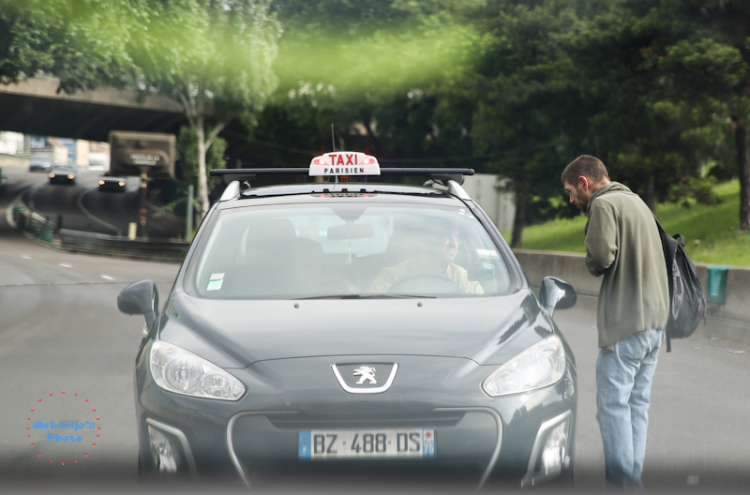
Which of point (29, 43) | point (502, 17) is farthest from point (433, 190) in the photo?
point (502, 17)

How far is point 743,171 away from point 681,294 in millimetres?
17045

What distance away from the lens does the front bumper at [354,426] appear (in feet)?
10.8

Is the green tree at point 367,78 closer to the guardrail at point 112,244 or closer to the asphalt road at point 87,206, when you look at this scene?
the guardrail at point 112,244

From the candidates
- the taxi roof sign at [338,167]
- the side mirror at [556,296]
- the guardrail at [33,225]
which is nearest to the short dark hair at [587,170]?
the side mirror at [556,296]

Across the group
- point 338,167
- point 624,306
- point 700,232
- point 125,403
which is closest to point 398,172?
point 338,167

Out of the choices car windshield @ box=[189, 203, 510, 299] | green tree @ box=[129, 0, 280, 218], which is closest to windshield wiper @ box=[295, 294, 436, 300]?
car windshield @ box=[189, 203, 510, 299]

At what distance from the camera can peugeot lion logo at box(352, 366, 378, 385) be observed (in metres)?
3.37

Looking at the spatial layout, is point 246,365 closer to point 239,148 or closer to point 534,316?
point 534,316

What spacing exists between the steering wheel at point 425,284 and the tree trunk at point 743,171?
17.0 m

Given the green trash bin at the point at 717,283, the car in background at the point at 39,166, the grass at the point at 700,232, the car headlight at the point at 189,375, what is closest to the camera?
the car headlight at the point at 189,375

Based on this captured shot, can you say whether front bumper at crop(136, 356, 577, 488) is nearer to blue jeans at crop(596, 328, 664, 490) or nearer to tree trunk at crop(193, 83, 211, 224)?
blue jeans at crop(596, 328, 664, 490)

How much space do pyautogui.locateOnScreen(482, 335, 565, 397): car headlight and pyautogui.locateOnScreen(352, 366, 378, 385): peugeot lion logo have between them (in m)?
0.40

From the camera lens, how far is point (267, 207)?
15.9 feet

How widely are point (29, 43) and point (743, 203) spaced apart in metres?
16.9
